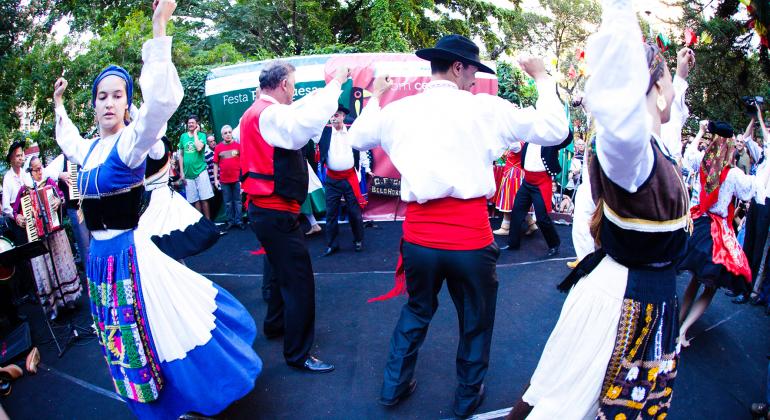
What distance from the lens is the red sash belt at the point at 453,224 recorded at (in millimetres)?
2639

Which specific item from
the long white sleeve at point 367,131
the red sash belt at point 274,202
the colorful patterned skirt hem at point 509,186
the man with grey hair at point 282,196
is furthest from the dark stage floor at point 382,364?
the colorful patterned skirt hem at point 509,186

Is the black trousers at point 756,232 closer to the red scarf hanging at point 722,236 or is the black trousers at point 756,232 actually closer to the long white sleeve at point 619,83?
the red scarf hanging at point 722,236

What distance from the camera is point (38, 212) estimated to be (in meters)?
4.65

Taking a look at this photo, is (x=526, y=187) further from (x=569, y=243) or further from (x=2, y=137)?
(x=2, y=137)

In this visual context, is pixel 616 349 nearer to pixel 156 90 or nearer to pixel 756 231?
pixel 156 90

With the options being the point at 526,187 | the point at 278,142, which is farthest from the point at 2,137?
the point at 526,187

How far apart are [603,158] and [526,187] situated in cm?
494

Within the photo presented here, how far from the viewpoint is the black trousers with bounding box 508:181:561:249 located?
618cm

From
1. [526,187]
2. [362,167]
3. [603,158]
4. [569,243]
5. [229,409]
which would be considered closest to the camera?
[603,158]

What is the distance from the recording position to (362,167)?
8.11 metres

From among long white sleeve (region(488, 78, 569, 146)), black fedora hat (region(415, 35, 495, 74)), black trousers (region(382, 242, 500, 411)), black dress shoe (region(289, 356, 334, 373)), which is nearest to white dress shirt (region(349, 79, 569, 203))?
long white sleeve (region(488, 78, 569, 146))

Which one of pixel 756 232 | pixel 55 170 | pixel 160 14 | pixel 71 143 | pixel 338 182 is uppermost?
pixel 160 14

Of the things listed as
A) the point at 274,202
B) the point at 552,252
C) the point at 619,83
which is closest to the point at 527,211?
the point at 552,252

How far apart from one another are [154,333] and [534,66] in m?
2.25
